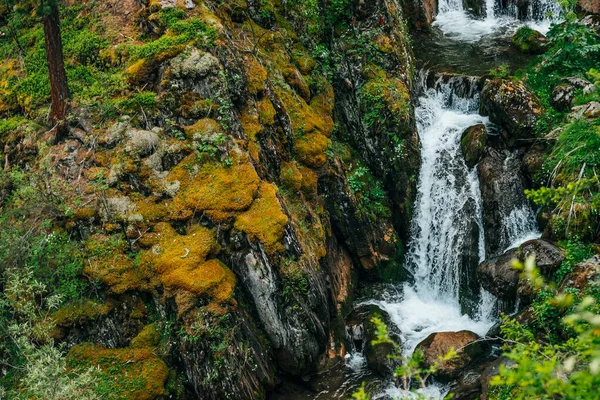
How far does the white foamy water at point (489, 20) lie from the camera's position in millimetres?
20406

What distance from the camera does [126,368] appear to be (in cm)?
964

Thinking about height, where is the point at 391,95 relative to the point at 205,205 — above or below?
above

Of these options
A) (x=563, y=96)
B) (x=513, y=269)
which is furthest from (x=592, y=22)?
(x=513, y=269)

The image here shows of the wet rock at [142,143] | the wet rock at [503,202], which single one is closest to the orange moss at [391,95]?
the wet rock at [503,202]

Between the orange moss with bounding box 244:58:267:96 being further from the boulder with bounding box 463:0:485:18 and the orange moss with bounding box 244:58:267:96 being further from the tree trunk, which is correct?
the boulder with bounding box 463:0:485:18

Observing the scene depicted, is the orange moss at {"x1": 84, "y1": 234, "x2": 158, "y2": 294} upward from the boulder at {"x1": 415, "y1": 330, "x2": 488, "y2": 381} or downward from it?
upward

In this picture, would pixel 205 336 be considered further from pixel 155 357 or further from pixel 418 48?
pixel 418 48

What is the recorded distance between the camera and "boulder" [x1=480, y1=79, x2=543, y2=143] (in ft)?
47.4

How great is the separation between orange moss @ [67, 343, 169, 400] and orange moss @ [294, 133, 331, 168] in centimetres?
648

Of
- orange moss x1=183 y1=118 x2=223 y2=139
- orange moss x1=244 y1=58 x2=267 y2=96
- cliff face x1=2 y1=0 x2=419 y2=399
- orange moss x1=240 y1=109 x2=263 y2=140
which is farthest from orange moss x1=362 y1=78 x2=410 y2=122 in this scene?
orange moss x1=183 y1=118 x2=223 y2=139

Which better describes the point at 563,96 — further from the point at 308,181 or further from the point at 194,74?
the point at 194,74

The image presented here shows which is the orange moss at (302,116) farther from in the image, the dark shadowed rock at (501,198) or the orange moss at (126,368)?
the orange moss at (126,368)

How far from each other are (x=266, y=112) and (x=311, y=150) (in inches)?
70.1

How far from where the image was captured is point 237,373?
9789mm
